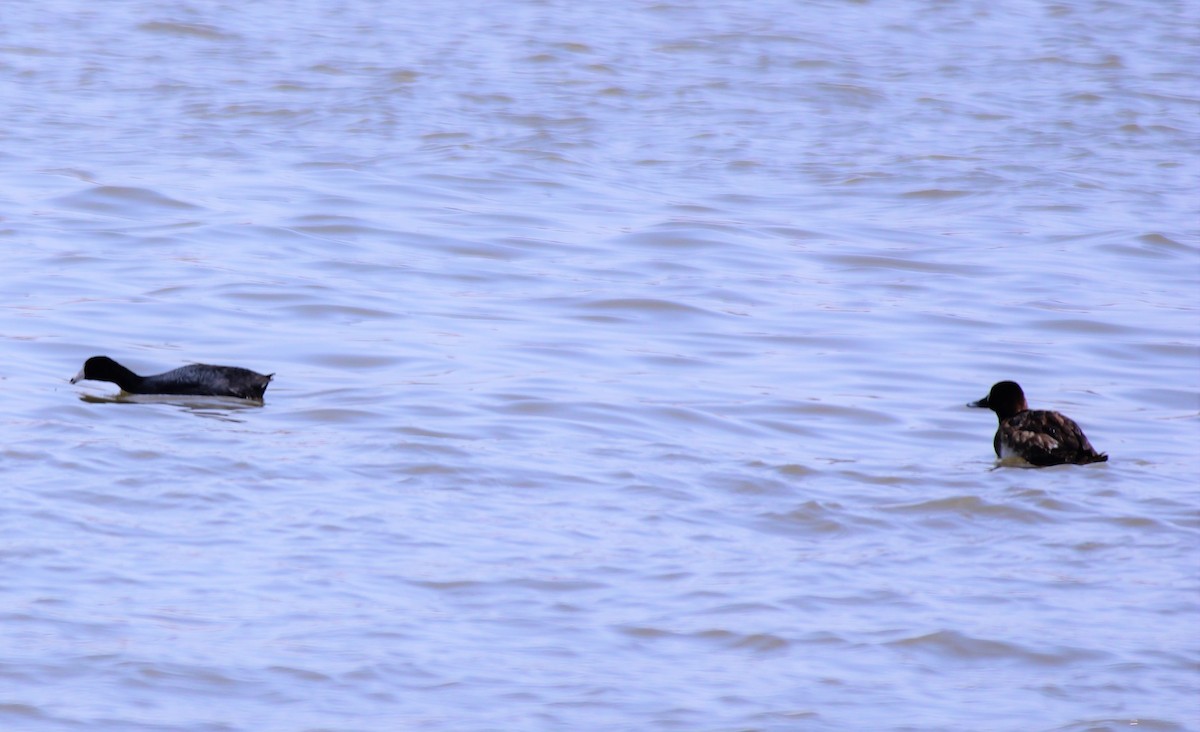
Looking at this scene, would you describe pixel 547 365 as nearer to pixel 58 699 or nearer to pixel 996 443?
pixel 996 443

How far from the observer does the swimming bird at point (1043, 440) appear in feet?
31.2

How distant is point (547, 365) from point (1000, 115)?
10.8m

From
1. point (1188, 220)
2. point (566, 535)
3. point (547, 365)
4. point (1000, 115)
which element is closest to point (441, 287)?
point (547, 365)

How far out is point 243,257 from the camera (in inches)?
543

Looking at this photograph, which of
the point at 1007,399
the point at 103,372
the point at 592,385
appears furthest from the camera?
the point at 592,385

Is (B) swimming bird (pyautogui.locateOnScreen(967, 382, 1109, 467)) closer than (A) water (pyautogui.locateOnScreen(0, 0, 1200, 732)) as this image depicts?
No

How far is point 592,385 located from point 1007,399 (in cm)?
231

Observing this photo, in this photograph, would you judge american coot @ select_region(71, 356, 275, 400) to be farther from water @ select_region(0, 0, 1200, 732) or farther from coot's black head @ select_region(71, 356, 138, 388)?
water @ select_region(0, 0, 1200, 732)

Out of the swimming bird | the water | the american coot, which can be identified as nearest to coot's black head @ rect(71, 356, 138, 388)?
the american coot

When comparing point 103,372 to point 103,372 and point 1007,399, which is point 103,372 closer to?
point 103,372

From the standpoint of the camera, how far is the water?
6.41 metres

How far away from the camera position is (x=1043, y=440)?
9.55m

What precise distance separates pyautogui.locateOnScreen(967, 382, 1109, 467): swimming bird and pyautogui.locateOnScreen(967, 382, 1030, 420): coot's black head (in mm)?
438

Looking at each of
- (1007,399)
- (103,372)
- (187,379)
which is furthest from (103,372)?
(1007,399)
